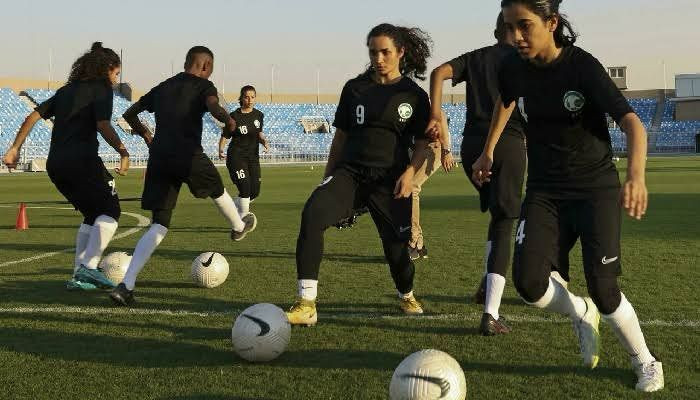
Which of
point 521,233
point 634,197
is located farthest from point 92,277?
point 634,197

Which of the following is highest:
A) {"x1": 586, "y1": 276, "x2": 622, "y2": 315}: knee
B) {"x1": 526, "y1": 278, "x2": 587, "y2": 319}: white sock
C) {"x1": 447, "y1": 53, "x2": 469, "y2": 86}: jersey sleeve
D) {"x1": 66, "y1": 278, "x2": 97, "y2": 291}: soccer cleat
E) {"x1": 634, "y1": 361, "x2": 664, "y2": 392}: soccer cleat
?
{"x1": 447, "y1": 53, "x2": 469, "y2": 86}: jersey sleeve

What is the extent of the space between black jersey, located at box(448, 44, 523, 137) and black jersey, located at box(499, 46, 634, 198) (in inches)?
63.9

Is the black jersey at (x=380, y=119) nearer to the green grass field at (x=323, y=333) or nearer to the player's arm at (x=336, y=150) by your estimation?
the player's arm at (x=336, y=150)

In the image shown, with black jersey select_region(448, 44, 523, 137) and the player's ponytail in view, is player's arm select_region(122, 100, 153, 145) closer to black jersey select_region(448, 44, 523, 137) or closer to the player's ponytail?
black jersey select_region(448, 44, 523, 137)

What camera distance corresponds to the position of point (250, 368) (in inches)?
197

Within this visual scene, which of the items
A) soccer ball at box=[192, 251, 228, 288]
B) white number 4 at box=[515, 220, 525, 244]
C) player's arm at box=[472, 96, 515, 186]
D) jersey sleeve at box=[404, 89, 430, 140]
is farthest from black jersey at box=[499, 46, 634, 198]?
soccer ball at box=[192, 251, 228, 288]

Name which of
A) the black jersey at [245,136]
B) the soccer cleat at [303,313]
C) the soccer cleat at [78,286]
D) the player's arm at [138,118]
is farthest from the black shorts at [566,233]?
the black jersey at [245,136]

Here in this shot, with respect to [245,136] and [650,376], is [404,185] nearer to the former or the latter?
[650,376]

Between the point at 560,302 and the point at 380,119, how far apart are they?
79.4 inches

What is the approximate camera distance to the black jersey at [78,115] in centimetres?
759

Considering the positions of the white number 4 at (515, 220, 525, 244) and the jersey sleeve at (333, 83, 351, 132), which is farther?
the jersey sleeve at (333, 83, 351, 132)

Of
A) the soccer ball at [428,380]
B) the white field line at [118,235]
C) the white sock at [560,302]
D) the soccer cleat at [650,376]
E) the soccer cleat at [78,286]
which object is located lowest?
the white field line at [118,235]

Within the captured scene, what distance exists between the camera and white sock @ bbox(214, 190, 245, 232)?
28.2 feet

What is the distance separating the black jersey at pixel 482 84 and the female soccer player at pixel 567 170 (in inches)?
62.7
